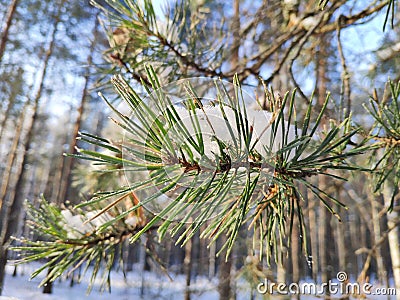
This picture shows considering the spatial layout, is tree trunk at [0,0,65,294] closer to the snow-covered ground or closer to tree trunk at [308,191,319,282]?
the snow-covered ground

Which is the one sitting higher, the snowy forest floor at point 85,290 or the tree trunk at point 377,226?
the tree trunk at point 377,226

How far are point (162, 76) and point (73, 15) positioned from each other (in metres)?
5.29

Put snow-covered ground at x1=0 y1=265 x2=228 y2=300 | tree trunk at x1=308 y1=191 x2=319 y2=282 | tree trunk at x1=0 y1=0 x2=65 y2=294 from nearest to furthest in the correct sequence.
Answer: tree trunk at x1=308 y1=191 x2=319 y2=282 → snow-covered ground at x1=0 y1=265 x2=228 y2=300 → tree trunk at x1=0 y1=0 x2=65 y2=294

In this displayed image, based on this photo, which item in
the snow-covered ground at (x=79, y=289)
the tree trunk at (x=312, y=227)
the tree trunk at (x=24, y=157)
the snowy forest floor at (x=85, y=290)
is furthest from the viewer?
the tree trunk at (x=24, y=157)

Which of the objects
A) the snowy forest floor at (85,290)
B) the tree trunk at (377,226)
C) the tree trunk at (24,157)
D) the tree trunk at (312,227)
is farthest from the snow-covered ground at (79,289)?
the tree trunk at (377,226)

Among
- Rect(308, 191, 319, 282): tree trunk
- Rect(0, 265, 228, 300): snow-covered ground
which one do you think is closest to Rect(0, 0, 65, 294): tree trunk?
Rect(0, 265, 228, 300): snow-covered ground

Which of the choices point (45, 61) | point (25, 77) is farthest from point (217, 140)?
point (25, 77)

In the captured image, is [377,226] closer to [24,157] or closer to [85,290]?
[85,290]

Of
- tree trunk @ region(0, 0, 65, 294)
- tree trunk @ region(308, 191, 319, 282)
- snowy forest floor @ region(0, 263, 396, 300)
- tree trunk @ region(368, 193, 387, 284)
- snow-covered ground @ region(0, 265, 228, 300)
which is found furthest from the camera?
tree trunk @ region(0, 0, 65, 294)

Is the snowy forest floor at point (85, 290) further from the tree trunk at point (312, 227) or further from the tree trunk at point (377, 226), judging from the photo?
the tree trunk at point (312, 227)

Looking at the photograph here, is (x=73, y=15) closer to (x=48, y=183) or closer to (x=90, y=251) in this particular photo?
(x=90, y=251)

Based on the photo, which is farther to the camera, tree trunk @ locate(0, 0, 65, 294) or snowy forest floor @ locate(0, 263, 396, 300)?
tree trunk @ locate(0, 0, 65, 294)

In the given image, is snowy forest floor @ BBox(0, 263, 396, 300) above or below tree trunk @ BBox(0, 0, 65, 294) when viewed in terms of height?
below

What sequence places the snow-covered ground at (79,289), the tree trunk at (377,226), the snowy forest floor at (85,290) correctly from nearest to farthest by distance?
the tree trunk at (377,226) → the snowy forest floor at (85,290) → the snow-covered ground at (79,289)
